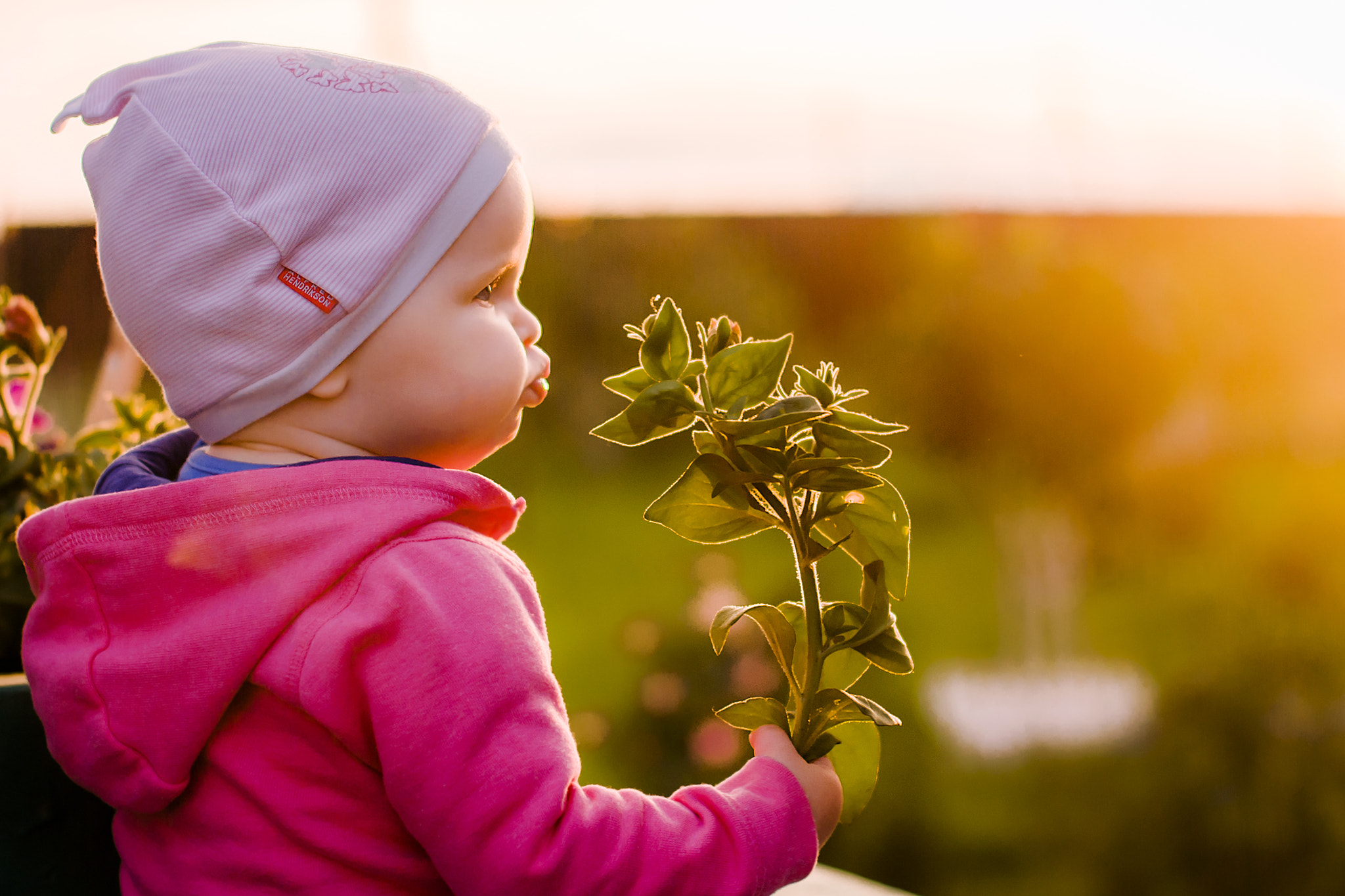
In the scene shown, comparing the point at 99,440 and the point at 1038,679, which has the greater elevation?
the point at 99,440

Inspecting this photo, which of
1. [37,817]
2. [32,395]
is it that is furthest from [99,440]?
[37,817]

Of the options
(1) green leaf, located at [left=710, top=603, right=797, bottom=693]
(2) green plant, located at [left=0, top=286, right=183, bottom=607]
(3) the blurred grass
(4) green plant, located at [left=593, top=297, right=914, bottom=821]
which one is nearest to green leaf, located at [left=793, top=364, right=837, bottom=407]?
(4) green plant, located at [left=593, top=297, right=914, bottom=821]

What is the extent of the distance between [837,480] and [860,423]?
0.03 metres

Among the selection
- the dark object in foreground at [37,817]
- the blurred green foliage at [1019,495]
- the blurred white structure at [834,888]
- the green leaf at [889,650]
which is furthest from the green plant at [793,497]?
the blurred green foliage at [1019,495]

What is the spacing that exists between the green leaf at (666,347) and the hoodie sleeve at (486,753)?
0.14 metres

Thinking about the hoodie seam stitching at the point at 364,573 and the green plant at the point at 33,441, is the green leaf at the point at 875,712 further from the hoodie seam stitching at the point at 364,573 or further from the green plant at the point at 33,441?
the green plant at the point at 33,441

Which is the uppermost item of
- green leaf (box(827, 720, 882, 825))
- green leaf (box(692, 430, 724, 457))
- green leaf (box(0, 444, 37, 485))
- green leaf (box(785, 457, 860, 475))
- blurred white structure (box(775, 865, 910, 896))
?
green leaf (box(785, 457, 860, 475))

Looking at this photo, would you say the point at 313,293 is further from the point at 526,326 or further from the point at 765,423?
the point at 765,423

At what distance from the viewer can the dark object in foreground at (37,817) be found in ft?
2.90

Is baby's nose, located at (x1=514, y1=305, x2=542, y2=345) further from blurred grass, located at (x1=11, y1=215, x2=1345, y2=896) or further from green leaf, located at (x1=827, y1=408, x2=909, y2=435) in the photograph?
blurred grass, located at (x1=11, y1=215, x2=1345, y2=896)

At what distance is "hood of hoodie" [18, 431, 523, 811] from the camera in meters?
0.61

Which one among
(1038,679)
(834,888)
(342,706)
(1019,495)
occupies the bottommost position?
(1038,679)

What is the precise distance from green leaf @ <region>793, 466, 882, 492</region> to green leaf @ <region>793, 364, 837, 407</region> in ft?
0.13

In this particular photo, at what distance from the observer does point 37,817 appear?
90cm
